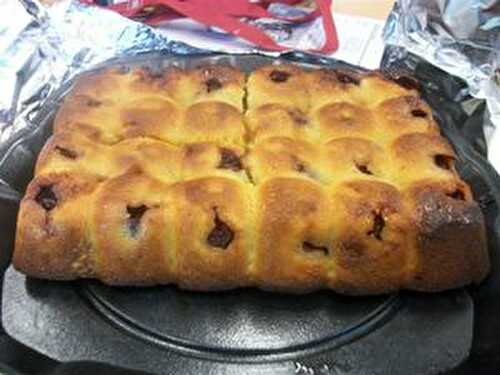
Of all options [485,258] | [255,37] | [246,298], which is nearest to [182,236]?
[246,298]

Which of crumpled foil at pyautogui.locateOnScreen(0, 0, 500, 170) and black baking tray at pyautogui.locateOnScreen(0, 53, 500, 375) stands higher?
crumpled foil at pyautogui.locateOnScreen(0, 0, 500, 170)

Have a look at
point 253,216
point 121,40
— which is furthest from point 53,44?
point 253,216

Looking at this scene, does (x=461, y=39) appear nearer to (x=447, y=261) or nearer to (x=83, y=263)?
(x=447, y=261)

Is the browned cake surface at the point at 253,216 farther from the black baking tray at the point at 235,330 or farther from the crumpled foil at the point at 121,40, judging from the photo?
the crumpled foil at the point at 121,40

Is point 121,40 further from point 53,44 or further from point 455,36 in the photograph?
point 455,36

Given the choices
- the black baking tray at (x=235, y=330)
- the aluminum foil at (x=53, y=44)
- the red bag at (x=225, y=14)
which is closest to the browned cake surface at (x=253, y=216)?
the black baking tray at (x=235, y=330)

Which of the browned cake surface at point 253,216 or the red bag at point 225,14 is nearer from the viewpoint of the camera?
the browned cake surface at point 253,216

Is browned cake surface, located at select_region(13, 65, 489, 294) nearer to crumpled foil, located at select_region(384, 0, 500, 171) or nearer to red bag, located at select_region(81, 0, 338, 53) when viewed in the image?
crumpled foil, located at select_region(384, 0, 500, 171)

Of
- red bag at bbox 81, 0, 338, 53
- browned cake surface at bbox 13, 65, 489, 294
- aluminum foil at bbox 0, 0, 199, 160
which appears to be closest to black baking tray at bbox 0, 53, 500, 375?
browned cake surface at bbox 13, 65, 489, 294
